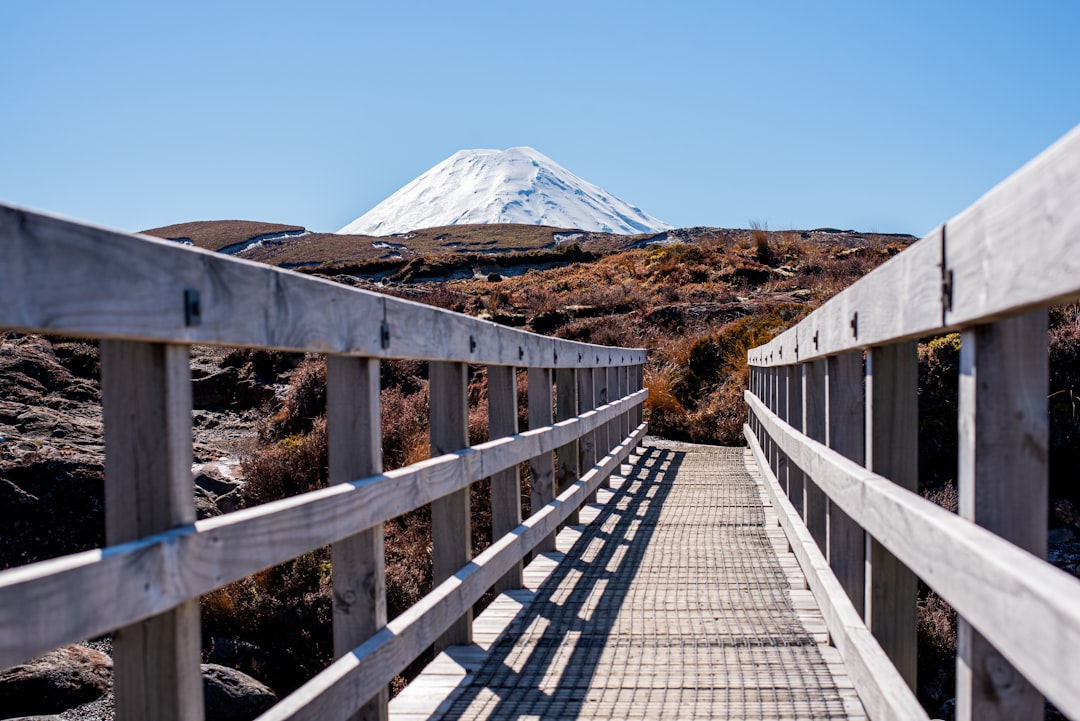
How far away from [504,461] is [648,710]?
1.51m

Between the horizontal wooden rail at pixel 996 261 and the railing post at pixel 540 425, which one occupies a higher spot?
the horizontal wooden rail at pixel 996 261

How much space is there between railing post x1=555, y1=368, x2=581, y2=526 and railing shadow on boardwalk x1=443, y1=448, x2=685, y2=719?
411 mm

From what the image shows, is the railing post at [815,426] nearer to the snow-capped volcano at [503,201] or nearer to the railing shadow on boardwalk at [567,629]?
the railing shadow on boardwalk at [567,629]

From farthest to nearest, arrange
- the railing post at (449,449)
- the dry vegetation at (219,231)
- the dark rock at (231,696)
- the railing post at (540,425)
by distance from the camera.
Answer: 1. the dry vegetation at (219,231)
2. the railing post at (540,425)
3. the dark rock at (231,696)
4. the railing post at (449,449)

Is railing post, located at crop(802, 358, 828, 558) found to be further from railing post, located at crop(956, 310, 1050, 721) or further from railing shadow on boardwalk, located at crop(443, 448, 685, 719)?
railing post, located at crop(956, 310, 1050, 721)

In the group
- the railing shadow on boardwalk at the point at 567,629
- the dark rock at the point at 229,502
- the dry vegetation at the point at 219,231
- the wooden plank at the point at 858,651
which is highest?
the dry vegetation at the point at 219,231

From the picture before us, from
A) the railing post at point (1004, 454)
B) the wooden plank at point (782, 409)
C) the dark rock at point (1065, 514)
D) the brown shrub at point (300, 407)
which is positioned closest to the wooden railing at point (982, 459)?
the railing post at point (1004, 454)

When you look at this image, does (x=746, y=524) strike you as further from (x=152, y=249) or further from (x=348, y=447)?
(x=152, y=249)

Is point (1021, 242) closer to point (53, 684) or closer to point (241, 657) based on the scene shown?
point (53, 684)

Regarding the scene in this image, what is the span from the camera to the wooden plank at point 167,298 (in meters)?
1.50

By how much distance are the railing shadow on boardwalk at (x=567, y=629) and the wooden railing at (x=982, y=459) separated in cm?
120

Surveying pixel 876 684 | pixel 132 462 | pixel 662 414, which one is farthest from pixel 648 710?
pixel 662 414

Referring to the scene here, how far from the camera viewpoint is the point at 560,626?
4.63 meters

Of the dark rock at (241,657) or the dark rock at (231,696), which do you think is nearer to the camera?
the dark rock at (231,696)
